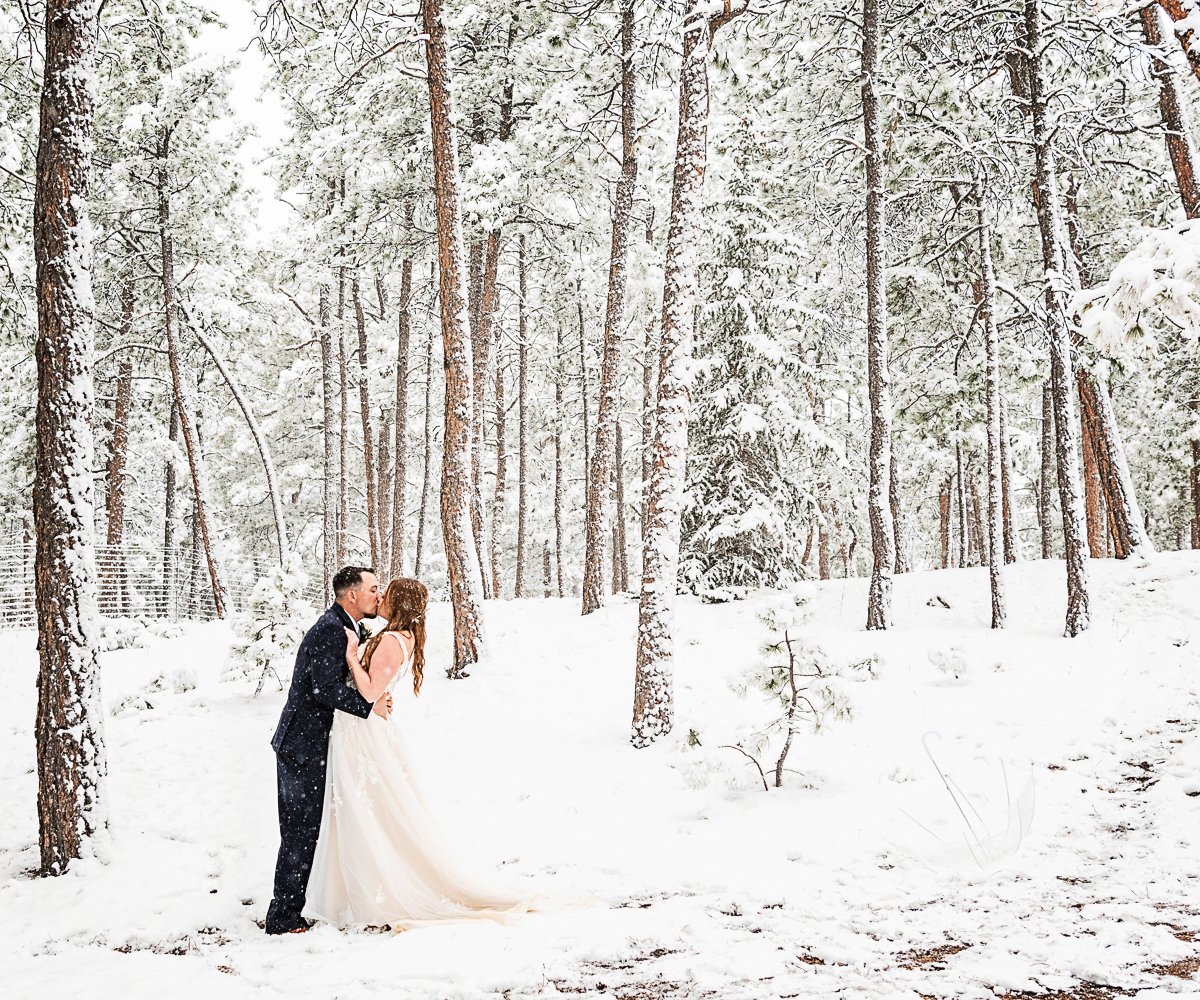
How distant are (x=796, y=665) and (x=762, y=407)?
360 inches

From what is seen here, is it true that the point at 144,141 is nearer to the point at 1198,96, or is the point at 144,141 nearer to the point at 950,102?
the point at 950,102

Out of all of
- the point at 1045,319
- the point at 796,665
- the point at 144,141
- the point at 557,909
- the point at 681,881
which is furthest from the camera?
the point at 144,141

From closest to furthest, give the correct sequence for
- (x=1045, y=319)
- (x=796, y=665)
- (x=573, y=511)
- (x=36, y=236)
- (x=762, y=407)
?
(x=36, y=236) → (x=796, y=665) → (x=1045, y=319) → (x=762, y=407) → (x=573, y=511)

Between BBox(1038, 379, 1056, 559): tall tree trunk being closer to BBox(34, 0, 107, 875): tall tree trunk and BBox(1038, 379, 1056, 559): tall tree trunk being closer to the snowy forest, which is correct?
the snowy forest

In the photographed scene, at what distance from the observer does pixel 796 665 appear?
6.71 metres

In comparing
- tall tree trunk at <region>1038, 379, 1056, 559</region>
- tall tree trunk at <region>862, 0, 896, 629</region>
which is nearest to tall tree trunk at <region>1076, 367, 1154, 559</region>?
tall tree trunk at <region>862, 0, 896, 629</region>

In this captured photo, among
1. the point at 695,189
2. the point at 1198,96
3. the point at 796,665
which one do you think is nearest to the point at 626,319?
the point at 1198,96

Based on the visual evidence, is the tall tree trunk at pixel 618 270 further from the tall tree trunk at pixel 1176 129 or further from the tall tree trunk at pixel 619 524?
the tall tree trunk at pixel 1176 129

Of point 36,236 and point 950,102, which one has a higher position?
point 950,102

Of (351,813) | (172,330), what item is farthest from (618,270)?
(351,813)

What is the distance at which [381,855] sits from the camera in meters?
4.93

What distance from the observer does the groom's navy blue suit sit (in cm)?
491

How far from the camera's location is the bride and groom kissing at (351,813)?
4840 mm

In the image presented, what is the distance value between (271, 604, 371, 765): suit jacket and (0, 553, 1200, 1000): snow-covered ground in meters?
1.04
